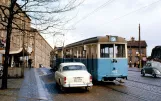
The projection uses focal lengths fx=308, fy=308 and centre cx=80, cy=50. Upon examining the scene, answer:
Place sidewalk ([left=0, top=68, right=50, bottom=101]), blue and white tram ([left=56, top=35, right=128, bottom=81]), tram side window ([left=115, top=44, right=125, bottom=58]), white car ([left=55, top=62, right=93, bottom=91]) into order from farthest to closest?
tram side window ([left=115, top=44, right=125, bottom=58]) → blue and white tram ([left=56, top=35, right=128, bottom=81]) → white car ([left=55, top=62, right=93, bottom=91]) → sidewalk ([left=0, top=68, right=50, bottom=101])

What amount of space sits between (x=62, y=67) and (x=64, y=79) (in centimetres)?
172

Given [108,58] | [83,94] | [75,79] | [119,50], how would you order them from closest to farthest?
1. [83,94]
2. [75,79]
3. [108,58]
4. [119,50]

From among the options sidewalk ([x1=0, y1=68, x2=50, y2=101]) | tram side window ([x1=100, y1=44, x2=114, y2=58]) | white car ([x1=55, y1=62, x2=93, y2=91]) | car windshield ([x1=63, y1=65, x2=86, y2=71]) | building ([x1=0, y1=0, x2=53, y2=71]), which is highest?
building ([x1=0, y1=0, x2=53, y2=71])

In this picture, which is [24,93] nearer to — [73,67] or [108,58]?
[73,67]

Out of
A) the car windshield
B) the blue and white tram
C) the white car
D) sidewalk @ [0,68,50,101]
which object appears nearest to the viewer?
sidewalk @ [0,68,50,101]

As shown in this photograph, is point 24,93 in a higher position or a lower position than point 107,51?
lower

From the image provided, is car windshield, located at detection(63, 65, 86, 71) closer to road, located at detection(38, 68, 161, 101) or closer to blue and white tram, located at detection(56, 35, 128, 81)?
road, located at detection(38, 68, 161, 101)

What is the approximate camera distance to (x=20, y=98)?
14039 mm

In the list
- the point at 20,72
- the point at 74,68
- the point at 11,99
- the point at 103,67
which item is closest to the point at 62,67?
the point at 74,68

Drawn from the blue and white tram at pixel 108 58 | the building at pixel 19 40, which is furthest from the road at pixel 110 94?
the building at pixel 19 40

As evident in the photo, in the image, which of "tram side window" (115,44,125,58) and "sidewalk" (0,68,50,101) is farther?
"tram side window" (115,44,125,58)

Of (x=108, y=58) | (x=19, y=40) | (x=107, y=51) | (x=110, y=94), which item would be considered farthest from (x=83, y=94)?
(x=19, y=40)

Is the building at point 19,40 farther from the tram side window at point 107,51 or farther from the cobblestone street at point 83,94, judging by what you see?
the tram side window at point 107,51

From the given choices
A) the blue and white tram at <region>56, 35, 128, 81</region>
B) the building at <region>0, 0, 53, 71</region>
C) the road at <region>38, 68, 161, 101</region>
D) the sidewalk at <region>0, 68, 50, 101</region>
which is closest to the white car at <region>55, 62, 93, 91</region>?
the road at <region>38, 68, 161, 101</region>
